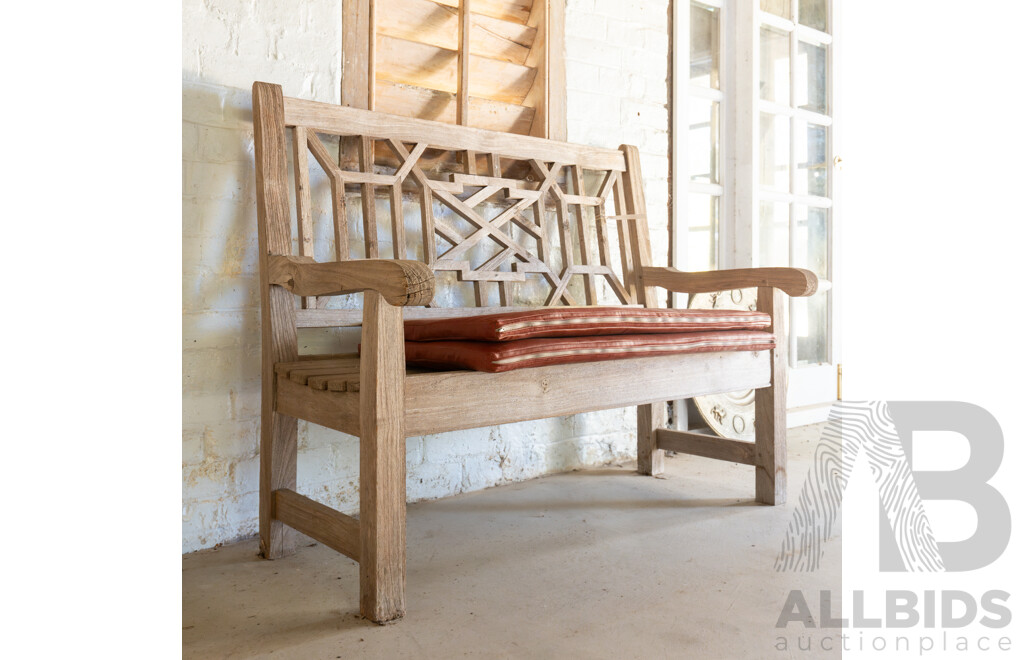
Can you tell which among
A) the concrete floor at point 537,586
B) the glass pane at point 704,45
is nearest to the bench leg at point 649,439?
the concrete floor at point 537,586

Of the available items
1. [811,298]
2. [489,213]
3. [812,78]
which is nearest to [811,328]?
[811,298]

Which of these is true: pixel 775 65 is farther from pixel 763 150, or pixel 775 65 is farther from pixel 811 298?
pixel 811 298

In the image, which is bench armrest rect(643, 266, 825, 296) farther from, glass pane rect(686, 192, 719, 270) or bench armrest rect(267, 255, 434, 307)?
bench armrest rect(267, 255, 434, 307)

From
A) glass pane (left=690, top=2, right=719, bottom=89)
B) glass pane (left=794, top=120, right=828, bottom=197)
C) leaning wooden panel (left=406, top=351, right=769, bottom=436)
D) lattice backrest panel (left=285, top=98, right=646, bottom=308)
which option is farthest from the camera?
glass pane (left=794, top=120, right=828, bottom=197)

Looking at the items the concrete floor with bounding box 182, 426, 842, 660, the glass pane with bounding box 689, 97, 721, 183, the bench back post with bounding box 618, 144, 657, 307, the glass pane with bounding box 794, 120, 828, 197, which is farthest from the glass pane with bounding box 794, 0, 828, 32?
the concrete floor with bounding box 182, 426, 842, 660

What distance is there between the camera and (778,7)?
3320 millimetres

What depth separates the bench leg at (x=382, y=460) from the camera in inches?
52.0

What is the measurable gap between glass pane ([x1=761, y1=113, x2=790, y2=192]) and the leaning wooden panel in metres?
1.54

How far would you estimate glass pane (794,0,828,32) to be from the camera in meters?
3.45

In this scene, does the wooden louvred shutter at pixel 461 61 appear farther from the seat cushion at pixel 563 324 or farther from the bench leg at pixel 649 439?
the bench leg at pixel 649 439

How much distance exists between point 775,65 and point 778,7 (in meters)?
0.26

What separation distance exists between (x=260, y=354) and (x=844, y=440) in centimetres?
225
